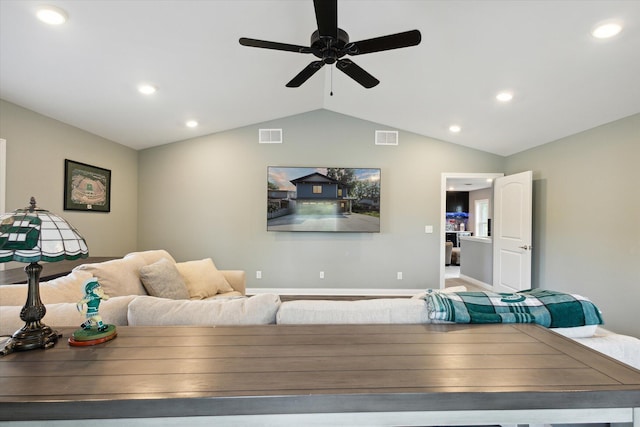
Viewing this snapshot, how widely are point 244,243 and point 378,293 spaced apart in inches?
90.5

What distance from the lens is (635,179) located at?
2.86 metres

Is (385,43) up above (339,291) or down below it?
above

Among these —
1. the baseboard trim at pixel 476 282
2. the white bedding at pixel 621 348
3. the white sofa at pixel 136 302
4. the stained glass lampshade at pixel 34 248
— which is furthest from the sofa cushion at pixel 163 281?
the baseboard trim at pixel 476 282

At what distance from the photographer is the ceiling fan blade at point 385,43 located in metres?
1.84

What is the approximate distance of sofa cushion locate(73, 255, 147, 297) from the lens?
2.03 meters

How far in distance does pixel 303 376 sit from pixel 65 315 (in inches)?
46.6

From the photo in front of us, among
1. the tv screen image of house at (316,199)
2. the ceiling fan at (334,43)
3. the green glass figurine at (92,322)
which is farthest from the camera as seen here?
the tv screen image of house at (316,199)

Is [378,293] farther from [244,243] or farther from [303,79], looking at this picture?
[303,79]

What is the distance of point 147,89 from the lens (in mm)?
3164

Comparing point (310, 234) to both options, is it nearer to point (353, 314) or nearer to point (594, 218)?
point (353, 314)

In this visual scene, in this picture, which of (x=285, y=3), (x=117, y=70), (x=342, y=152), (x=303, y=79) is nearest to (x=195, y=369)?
(x=303, y=79)

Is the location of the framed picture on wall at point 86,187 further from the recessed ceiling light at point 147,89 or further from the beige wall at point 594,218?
the beige wall at point 594,218

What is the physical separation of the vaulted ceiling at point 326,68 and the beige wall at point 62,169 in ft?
0.60

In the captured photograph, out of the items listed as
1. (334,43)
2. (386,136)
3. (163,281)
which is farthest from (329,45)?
(386,136)
